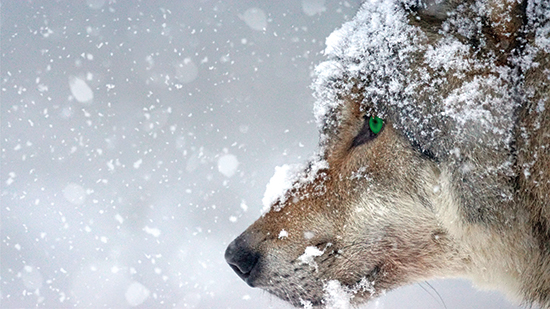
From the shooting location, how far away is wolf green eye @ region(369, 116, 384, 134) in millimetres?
2635

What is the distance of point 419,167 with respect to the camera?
101 inches

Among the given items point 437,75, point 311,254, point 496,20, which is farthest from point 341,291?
point 496,20

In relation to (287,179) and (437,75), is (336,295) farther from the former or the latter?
→ (437,75)

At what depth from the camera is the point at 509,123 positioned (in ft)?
7.62

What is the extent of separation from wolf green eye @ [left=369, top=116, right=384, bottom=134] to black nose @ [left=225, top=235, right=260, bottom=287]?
1.04 meters

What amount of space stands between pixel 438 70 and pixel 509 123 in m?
0.44

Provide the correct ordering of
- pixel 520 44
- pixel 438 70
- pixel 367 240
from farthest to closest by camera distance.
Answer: pixel 367 240
pixel 438 70
pixel 520 44

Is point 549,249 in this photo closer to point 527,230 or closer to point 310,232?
point 527,230

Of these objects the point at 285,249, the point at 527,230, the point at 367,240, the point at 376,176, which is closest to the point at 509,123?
the point at 527,230

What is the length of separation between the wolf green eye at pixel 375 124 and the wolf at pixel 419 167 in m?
0.01

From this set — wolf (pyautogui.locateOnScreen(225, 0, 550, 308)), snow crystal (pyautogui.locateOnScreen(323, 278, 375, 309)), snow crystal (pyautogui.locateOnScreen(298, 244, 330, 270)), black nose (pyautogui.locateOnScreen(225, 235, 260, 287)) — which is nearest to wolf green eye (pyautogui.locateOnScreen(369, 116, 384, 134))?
wolf (pyautogui.locateOnScreen(225, 0, 550, 308))

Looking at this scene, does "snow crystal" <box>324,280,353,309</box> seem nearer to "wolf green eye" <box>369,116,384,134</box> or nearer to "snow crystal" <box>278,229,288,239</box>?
"snow crystal" <box>278,229,288,239</box>

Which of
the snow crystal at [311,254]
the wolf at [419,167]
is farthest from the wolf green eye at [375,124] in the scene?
the snow crystal at [311,254]

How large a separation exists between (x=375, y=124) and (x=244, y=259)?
1.16m
